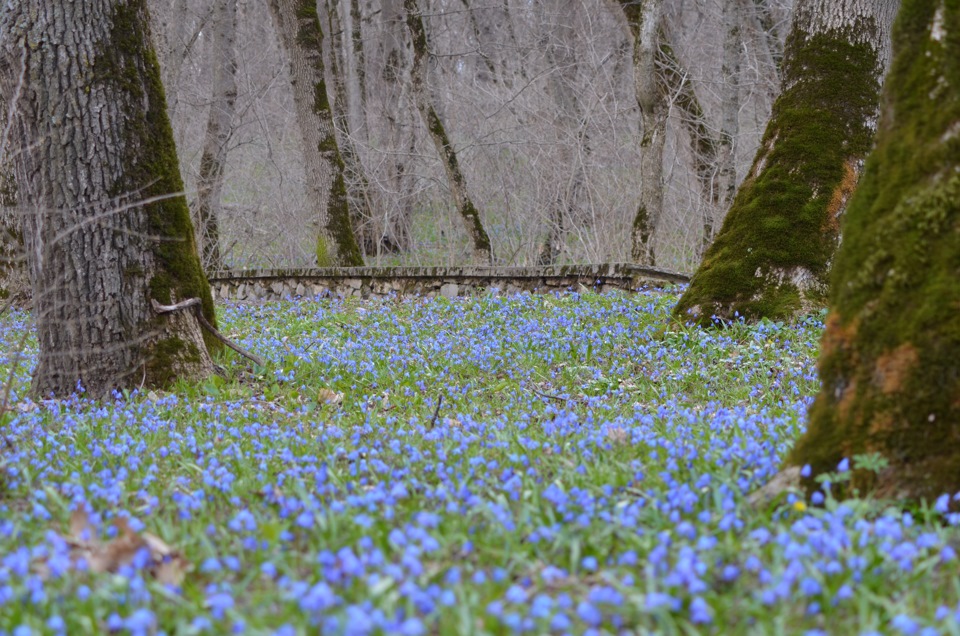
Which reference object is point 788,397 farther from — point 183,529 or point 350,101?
point 350,101

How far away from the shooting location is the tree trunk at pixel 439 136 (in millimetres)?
14219

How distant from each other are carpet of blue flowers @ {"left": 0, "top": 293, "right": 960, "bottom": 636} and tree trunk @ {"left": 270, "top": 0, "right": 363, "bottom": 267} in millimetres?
7801

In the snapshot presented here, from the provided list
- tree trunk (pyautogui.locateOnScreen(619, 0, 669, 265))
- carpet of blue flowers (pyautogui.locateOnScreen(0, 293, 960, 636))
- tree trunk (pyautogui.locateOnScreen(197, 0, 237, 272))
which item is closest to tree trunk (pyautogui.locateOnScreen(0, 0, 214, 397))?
carpet of blue flowers (pyautogui.locateOnScreen(0, 293, 960, 636))

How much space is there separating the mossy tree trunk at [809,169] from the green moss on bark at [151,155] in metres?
4.52

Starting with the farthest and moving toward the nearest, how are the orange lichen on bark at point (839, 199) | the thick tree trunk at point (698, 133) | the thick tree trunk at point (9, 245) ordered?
1. the thick tree trunk at point (698, 133)
2. the thick tree trunk at point (9, 245)
3. the orange lichen on bark at point (839, 199)

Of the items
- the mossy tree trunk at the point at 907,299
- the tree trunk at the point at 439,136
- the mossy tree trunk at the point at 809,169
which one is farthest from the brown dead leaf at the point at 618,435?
the tree trunk at the point at 439,136

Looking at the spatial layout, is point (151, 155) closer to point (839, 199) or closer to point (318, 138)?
point (839, 199)

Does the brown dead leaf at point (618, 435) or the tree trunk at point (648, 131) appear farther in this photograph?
the tree trunk at point (648, 131)

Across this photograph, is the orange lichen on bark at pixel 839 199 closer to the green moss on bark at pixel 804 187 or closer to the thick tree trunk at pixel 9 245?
the green moss on bark at pixel 804 187

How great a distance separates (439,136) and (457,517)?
11635 millimetres

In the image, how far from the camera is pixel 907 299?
10.3ft

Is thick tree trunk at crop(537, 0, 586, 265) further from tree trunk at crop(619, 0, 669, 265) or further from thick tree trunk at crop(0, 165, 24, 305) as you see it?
thick tree trunk at crop(0, 165, 24, 305)

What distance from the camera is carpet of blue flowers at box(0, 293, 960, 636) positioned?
92.0 inches

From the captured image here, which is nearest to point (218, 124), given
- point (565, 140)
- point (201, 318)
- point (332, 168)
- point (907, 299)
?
point (332, 168)
